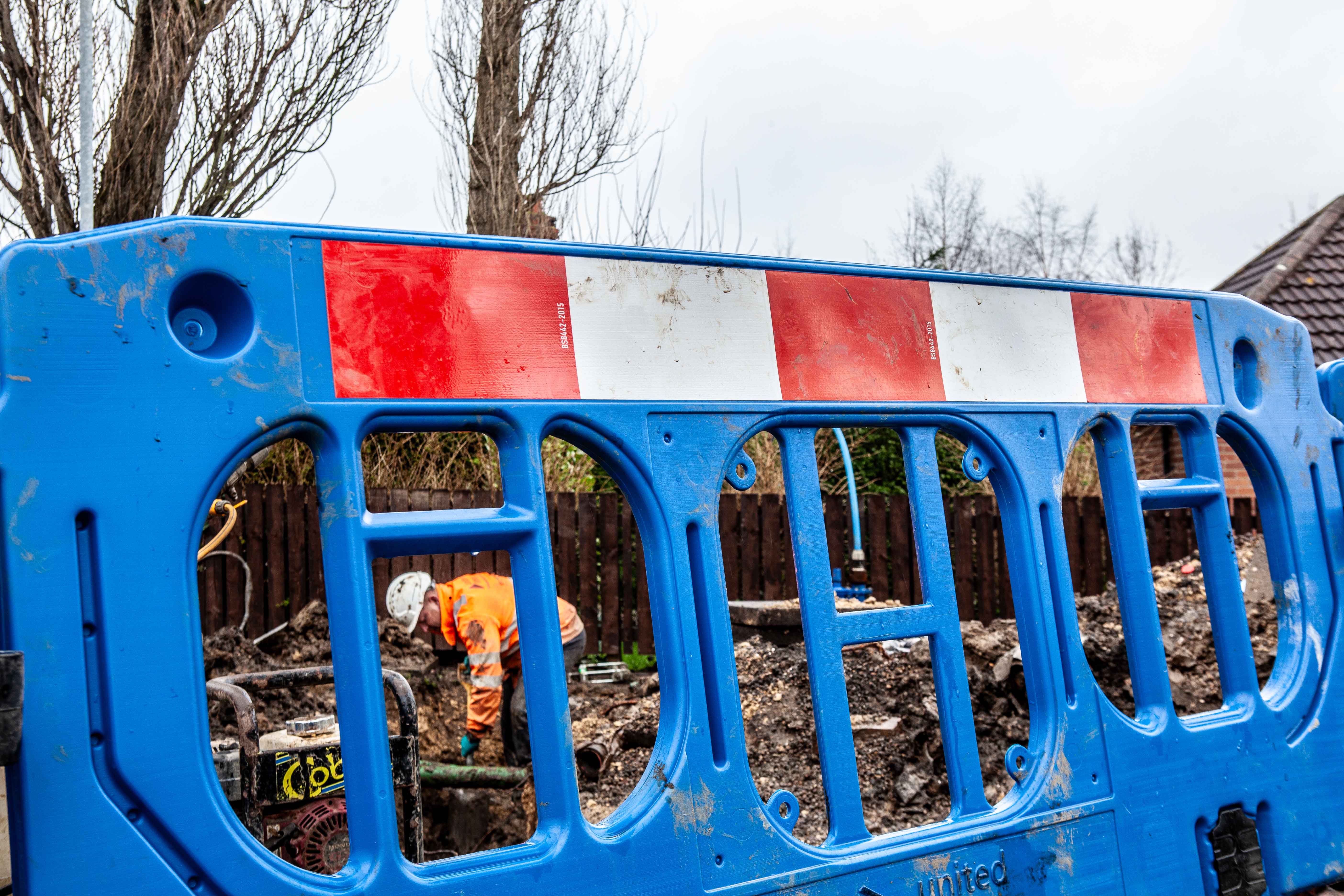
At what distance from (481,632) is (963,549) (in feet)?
23.1

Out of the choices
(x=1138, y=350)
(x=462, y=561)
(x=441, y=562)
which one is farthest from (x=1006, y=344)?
(x=462, y=561)

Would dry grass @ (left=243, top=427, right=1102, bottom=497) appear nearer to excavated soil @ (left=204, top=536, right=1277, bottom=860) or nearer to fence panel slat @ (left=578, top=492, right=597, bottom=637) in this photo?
fence panel slat @ (left=578, top=492, right=597, bottom=637)

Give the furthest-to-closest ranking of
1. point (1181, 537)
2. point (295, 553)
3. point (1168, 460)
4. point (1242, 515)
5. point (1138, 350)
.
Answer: point (1168, 460)
point (1242, 515)
point (1181, 537)
point (295, 553)
point (1138, 350)

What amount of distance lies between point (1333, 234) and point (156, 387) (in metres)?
16.4

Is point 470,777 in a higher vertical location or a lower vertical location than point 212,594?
lower

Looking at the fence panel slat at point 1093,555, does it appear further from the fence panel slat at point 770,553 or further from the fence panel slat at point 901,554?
the fence panel slat at point 770,553

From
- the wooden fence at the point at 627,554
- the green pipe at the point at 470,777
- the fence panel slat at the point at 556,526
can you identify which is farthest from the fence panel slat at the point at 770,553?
the green pipe at the point at 470,777

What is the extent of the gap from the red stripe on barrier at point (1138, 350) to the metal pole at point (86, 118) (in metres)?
7.88

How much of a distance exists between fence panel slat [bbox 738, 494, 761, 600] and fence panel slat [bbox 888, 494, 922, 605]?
63.4 inches

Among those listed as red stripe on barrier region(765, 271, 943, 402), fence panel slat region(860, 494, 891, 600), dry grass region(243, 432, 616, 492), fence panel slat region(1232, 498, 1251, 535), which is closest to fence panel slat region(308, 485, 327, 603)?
dry grass region(243, 432, 616, 492)

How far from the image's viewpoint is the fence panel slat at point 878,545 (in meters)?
11.3

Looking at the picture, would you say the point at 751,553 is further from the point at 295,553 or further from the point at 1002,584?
the point at 295,553

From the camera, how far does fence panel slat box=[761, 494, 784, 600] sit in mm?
10789

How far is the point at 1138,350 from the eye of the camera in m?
2.34
